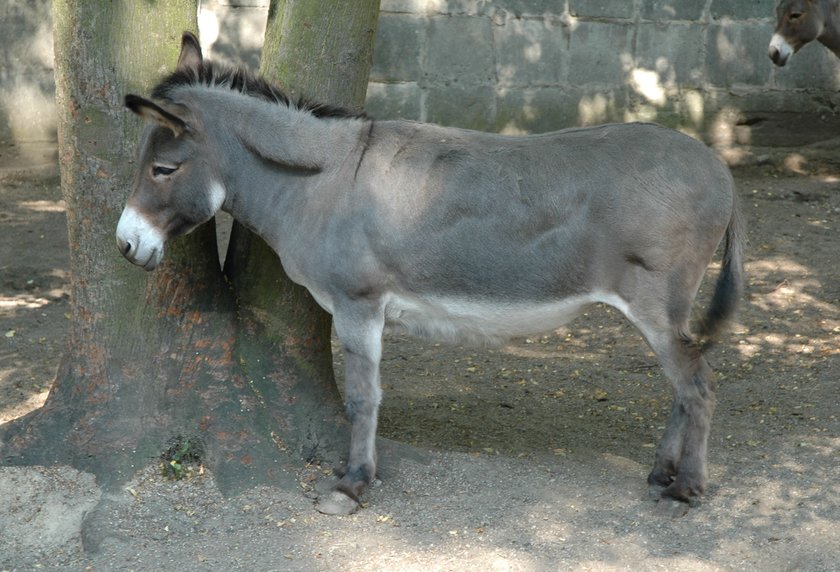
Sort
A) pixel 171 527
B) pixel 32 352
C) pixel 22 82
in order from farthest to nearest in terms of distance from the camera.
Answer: pixel 22 82, pixel 32 352, pixel 171 527

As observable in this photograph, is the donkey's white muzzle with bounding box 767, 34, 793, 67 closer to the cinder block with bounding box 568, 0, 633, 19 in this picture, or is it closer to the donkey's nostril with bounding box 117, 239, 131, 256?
the cinder block with bounding box 568, 0, 633, 19

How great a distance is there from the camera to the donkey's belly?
4426mm

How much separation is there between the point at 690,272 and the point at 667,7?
571cm

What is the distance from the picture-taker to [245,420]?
4.64m

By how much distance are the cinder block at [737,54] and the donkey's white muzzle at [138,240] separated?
6.63m

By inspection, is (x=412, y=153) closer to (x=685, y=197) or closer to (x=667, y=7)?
(x=685, y=197)

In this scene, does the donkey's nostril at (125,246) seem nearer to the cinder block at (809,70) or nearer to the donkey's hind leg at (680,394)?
the donkey's hind leg at (680,394)

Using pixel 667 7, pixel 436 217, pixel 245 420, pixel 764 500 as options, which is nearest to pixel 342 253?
pixel 436 217

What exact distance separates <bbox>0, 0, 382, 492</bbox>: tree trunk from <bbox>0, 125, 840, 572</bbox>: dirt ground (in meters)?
0.17

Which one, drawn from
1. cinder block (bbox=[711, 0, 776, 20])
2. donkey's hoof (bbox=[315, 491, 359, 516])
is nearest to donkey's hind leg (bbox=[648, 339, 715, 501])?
donkey's hoof (bbox=[315, 491, 359, 516])

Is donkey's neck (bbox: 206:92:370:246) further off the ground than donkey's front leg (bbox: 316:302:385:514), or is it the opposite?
donkey's neck (bbox: 206:92:370:246)

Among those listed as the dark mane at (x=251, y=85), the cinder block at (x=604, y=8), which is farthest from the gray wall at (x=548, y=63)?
the dark mane at (x=251, y=85)

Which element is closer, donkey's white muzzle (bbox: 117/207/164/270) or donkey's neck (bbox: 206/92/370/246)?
donkey's white muzzle (bbox: 117/207/164/270)

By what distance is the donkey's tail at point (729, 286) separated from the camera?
459cm
